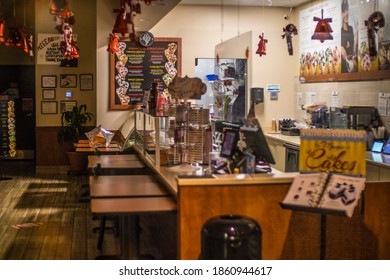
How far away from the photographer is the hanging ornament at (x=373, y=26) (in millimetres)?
6629

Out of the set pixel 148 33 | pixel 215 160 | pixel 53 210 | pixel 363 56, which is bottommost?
pixel 53 210

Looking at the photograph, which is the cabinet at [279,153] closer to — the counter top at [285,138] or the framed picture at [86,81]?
the counter top at [285,138]

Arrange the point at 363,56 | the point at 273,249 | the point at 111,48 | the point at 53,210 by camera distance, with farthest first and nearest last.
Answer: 1. the point at 111,48
2. the point at 53,210
3. the point at 363,56
4. the point at 273,249

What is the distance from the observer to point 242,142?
427cm

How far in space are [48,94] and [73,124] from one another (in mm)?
914

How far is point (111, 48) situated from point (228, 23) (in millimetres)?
2150

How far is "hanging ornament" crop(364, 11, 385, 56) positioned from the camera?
A: 6629 mm

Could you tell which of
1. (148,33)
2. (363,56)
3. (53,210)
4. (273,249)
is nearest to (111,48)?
(148,33)

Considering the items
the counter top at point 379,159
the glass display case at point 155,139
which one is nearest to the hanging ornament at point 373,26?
the counter top at point 379,159

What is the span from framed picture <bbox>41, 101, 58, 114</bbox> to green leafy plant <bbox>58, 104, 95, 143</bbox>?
Answer: 0.26 meters

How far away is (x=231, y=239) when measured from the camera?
138 inches

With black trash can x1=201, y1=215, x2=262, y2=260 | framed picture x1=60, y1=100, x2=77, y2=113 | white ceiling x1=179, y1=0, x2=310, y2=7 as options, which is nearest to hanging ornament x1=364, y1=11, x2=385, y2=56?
white ceiling x1=179, y1=0, x2=310, y2=7

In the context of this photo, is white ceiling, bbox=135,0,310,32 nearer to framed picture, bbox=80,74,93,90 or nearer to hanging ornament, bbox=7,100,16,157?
framed picture, bbox=80,74,93,90
